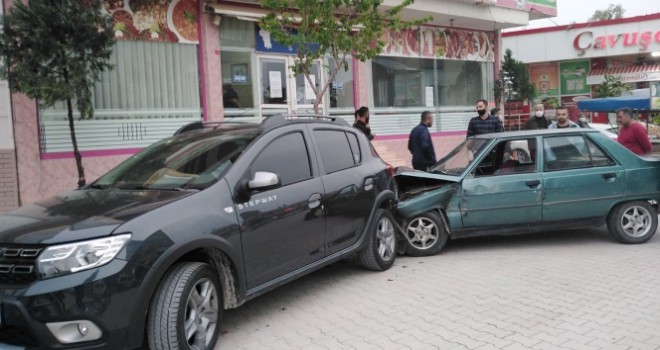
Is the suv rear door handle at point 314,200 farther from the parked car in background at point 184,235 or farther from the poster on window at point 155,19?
the poster on window at point 155,19

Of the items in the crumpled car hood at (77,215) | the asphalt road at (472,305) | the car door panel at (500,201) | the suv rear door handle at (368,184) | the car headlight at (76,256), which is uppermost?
the crumpled car hood at (77,215)

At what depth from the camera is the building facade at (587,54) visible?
27.0 meters

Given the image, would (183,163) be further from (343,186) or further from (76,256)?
(343,186)

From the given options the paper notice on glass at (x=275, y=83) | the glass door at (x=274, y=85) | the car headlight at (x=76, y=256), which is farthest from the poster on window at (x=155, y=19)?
the car headlight at (x=76, y=256)

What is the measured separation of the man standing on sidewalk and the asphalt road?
6.15 ft

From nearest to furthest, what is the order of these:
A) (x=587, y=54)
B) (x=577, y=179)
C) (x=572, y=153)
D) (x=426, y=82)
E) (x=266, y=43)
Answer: (x=577, y=179)
(x=572, y=153)
(x=266, y=43)
(x=426, y=82)
(x=587, y=54)

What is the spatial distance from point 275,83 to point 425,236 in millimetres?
6418

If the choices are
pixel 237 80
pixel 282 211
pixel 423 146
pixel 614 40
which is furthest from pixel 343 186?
pixel 614 40

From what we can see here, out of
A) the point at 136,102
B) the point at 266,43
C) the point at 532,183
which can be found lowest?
the point at 532,183

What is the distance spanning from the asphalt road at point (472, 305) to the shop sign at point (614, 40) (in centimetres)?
2375

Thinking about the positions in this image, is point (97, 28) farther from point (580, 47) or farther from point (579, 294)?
point (580, 47)

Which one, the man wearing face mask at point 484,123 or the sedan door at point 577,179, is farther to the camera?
the man wearing face mask at point 484,123

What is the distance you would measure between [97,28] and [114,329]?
17.4 feet

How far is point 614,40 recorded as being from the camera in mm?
27328
